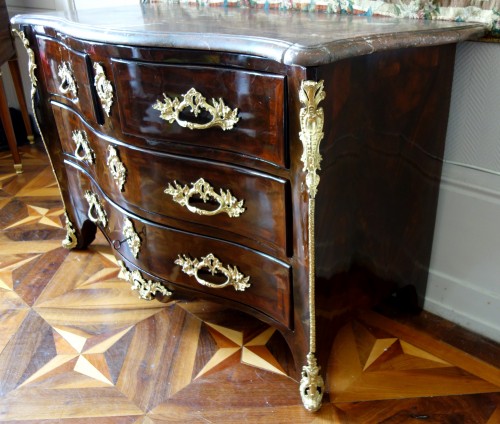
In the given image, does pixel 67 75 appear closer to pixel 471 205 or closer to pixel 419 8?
pixel 419 8

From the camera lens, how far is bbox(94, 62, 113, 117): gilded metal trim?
943mm

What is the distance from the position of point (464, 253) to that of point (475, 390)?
29 cm

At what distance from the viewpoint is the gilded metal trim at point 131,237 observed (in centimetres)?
108

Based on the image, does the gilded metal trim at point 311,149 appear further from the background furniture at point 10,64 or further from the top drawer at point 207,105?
the background furniture at point 10,64

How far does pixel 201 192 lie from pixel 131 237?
262mm

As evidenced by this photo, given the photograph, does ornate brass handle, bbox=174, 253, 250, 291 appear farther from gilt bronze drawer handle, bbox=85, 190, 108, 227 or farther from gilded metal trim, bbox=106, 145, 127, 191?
gilt bronze drawer handle, bbox=85, 190, 108, 227

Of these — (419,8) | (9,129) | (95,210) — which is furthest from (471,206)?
(9,129)

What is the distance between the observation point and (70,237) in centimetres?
153

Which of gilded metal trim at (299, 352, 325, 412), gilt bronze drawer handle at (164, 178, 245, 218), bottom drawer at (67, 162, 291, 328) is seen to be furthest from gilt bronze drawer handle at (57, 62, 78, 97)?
gilded metal trim at (299, 352, 325, 412)

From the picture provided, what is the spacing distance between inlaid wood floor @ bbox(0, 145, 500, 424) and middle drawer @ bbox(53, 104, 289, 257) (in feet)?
1.06

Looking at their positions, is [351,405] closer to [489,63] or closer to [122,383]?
[122,383]

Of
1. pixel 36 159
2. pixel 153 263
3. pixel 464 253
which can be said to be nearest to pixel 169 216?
pixel 153 263

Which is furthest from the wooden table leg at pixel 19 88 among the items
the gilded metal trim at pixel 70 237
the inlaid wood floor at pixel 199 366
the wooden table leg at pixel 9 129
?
the inlaid wood floor at pixel 199 366

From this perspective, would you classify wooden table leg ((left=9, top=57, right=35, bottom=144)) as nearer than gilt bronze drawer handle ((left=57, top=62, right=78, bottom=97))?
No
